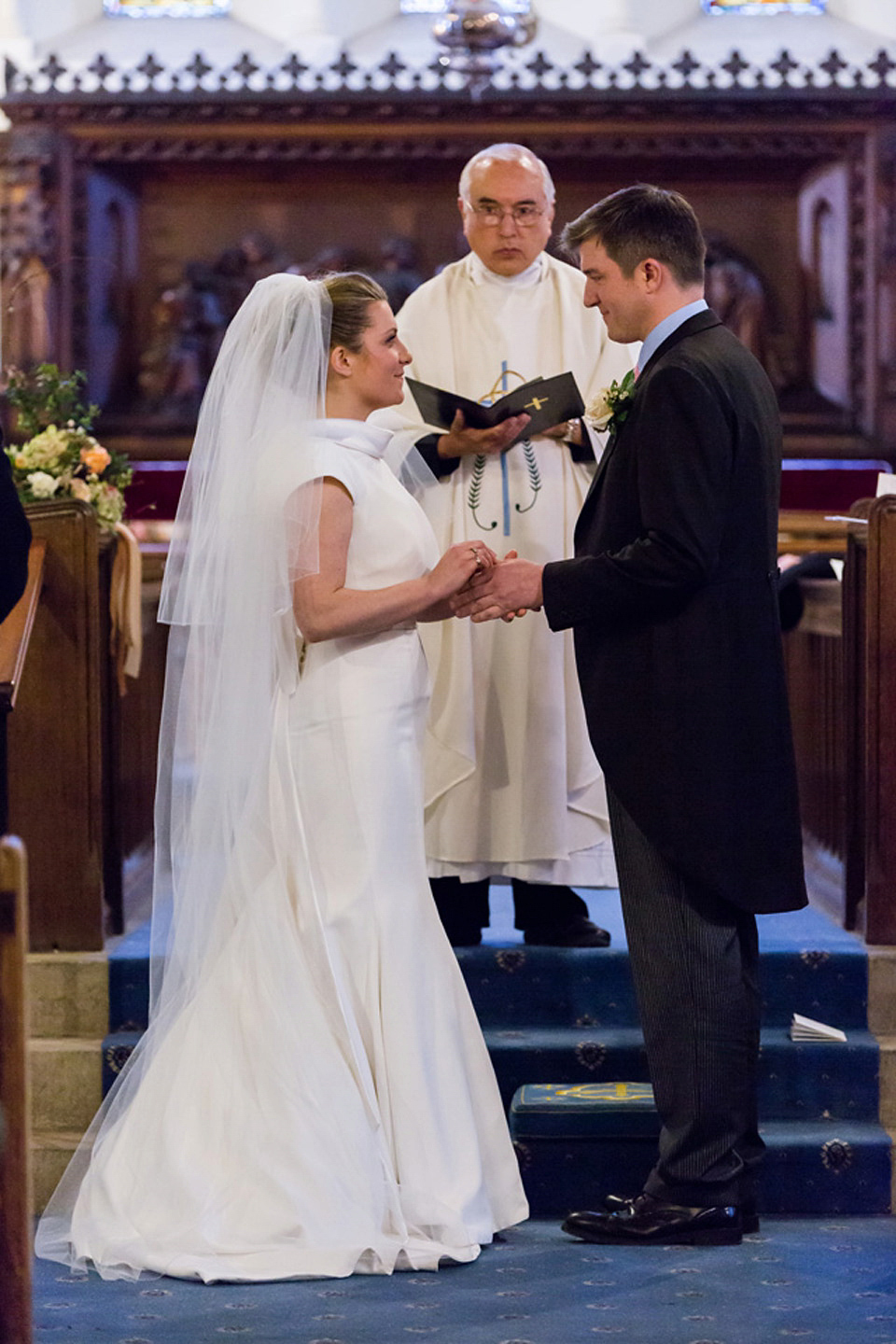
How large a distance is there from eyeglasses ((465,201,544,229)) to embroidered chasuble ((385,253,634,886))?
183 mm

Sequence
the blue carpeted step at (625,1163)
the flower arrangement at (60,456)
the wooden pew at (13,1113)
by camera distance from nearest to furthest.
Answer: the wooden pew at (13,1113), the blue carpeted step at (625,1163), the flower arrangement at (60,456)

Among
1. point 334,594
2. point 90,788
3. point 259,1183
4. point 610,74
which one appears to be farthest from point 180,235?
point 259,1183

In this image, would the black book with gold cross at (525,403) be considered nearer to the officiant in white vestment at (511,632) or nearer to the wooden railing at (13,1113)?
the officiant in white vestment at (511,632)

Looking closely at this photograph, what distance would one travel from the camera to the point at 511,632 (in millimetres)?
4660

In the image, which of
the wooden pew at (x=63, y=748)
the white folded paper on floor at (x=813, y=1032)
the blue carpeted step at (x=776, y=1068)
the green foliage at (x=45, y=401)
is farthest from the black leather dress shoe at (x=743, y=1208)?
the green foliage at (x=45, y=401)

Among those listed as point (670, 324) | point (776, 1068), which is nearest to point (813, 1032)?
point (776, 1068)

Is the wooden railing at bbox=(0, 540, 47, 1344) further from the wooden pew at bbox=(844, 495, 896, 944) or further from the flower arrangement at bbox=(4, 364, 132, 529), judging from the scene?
the wooden pew at bbox=(844, 495, 896, 944)

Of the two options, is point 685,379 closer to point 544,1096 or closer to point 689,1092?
point 689,1092

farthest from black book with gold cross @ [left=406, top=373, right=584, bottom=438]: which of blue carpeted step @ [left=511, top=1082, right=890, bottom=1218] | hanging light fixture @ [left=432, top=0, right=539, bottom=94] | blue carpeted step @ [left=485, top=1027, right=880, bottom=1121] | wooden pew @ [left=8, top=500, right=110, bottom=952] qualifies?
hanging light fixture @ [left=432, top=0, right=539, bottom=94]

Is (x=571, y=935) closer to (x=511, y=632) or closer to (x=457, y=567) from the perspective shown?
(x=511, y=632)

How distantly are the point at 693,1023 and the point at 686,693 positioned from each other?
669mm

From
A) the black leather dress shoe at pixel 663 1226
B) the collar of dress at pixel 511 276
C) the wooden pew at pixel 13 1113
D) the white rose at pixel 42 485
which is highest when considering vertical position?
the collar of dress at pixel 511 276

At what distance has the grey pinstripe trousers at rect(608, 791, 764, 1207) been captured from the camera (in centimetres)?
356

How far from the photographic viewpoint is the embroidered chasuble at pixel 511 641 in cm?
461
